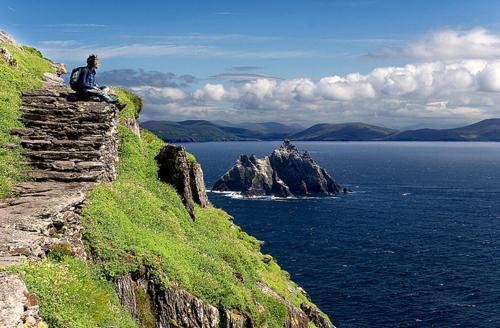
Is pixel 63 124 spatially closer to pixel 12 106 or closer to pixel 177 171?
pixel 12 106

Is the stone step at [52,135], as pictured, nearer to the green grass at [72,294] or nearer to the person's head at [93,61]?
the person's head at [93,61]

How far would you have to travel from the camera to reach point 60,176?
82.0 ft

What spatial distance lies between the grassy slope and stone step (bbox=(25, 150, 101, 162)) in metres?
0.95

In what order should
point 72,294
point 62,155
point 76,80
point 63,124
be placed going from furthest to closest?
point 76,80, point 63,124, point 62,155, point 72,294

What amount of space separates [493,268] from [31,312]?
108446 millimetres

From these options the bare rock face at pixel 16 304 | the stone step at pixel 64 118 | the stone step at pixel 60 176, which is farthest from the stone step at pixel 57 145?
the bare rock face at pixel 16 304

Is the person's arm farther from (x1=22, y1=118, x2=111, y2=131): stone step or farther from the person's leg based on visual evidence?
(x1=22, y1=118, x2=111, y2=131): stone step

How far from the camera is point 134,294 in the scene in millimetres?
20047

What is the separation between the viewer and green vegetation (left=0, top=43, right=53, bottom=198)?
2448 cm

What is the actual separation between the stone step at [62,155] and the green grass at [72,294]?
10.9 meters

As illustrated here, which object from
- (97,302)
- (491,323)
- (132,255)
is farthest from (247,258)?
(491,323)

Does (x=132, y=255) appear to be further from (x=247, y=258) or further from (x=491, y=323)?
(x=491, y=323)

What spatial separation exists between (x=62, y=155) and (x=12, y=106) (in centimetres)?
816

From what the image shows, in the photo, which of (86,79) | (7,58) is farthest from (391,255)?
(7,58)
